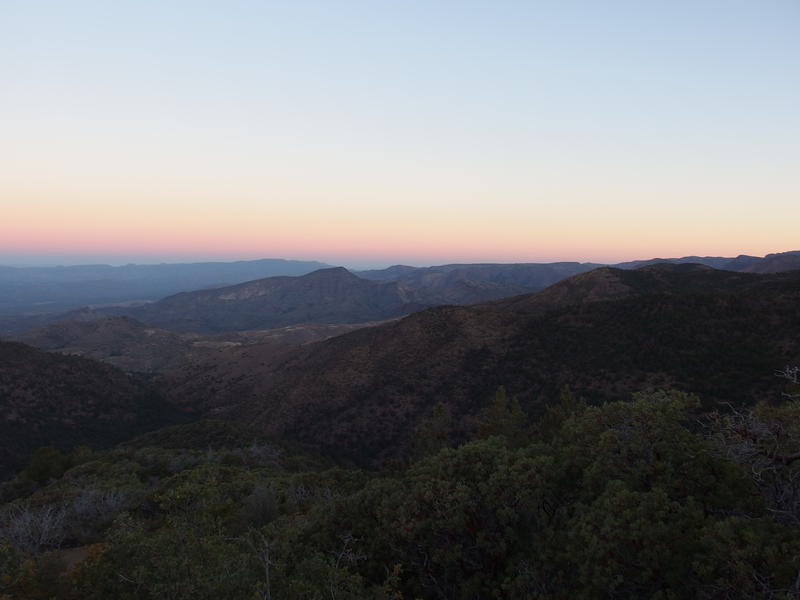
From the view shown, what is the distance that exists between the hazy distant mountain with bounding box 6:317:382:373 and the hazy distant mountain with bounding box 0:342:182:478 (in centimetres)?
5162

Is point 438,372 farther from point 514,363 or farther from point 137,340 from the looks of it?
point 137,340

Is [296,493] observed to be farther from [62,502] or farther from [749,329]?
[749,329]

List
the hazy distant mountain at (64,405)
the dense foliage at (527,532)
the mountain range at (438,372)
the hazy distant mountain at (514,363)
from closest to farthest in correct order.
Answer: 1. the dense foliage at (527,532)
2. the hazy distant mountain at (514,363)
3. the mountain range at (438,372)
4. the hazy distant mountain at (64,405)

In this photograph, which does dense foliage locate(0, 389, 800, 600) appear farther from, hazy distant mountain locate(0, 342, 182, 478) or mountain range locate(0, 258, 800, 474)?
hazy distant mountain locate(0, 342, 182, 478)

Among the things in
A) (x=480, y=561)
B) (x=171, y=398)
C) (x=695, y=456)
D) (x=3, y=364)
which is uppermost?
(x=695, y=456)

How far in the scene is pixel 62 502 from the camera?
73.9ft

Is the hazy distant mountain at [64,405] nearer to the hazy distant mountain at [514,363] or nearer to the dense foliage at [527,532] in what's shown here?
the hazy distant mountain at [514,363]

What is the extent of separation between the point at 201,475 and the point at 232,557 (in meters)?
17.0

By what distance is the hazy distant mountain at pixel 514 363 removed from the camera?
46094mm

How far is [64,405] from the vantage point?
204ft

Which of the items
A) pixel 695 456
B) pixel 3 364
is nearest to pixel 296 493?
pixel 695 456

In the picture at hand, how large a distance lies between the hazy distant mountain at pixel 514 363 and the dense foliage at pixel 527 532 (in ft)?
119

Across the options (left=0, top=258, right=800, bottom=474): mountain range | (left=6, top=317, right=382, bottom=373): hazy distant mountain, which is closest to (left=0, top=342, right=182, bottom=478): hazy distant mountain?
(left=0, top=258, right=800, bottom=474): mountain range

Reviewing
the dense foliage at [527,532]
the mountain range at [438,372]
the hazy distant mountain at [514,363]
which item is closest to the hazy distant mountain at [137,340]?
the mountain range at [438,372]
